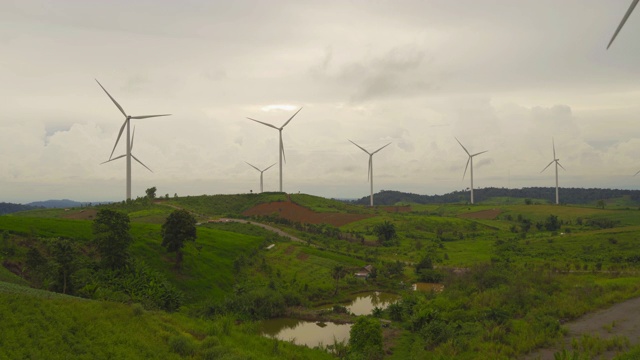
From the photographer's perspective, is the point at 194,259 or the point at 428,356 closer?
the point at 428,356

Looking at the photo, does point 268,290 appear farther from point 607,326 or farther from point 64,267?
point 607,326

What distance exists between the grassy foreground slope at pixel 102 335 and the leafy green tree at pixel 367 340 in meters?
5.04

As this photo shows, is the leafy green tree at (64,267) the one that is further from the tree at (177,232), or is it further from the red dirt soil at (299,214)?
the red dirt soil at (299,214)

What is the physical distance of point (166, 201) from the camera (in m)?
148

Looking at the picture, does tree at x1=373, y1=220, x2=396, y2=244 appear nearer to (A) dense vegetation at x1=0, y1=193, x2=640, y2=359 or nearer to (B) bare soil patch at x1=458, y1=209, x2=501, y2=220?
(A) dense vegetation at x1=0, y1=193, x2=640, y2=359

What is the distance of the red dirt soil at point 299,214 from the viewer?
146m

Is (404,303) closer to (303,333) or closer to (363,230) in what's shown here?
(303,333)

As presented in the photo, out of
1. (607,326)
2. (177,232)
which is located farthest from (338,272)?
(607,326)

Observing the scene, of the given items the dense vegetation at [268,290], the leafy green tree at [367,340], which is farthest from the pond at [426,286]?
the leafy green tree at [367,340]

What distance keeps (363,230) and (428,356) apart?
99234 mm

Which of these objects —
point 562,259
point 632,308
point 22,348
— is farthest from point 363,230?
point 22,348

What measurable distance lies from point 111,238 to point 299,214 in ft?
340

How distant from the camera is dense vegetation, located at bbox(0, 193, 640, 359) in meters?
27.8

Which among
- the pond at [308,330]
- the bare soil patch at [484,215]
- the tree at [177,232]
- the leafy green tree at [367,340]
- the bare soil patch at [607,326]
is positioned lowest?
the pond at [308,330]
